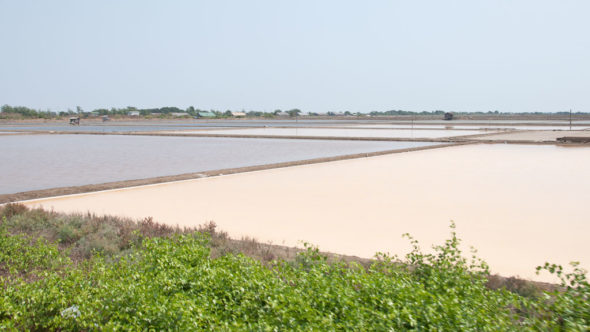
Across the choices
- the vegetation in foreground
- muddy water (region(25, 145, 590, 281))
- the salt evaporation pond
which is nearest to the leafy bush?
the vegetation in foreground

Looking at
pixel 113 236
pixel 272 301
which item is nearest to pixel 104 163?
pixel 113 236

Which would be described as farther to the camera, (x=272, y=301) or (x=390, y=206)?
(x=390, y=206)

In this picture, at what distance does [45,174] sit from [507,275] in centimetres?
1466

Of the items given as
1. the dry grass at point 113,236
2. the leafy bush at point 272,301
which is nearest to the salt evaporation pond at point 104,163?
the dry grass at point 113,236

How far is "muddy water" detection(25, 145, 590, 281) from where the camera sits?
7473 mm

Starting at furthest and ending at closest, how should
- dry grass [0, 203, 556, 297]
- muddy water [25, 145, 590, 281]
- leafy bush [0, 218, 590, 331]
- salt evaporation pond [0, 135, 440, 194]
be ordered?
salt evaporation pond [0, 135, 440, 194], muddy water [25, 145, 590, 281], dry grass [0, 203, 556, 297], leafy bush [0, 218, 590, 331]

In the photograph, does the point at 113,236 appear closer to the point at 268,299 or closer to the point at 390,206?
the point at 268,299

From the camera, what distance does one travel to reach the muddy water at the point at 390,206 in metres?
7.47

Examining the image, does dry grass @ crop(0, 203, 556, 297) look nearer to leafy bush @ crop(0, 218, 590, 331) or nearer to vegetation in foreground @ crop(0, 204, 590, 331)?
vegetation in foreground @ crop(0, 204, 590, 331)

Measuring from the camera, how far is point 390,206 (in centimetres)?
1027

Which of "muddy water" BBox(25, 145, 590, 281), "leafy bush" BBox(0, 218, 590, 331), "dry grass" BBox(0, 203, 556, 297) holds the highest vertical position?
"leafy bush" BBox(0, 218, 590, 331)

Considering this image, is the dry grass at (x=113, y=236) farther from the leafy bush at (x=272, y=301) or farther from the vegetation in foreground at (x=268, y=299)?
the leafy bush at (x=272, y=301)

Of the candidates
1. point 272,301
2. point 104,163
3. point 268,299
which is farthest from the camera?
point 104,163

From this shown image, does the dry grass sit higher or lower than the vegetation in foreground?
lower
